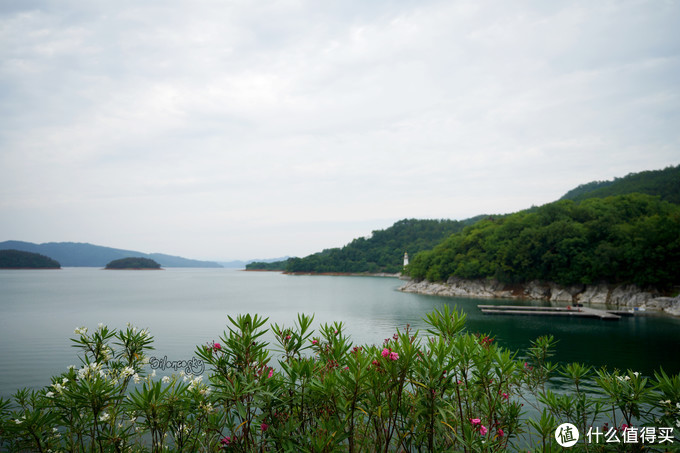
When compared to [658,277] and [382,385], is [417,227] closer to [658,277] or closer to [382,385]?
[658,277]

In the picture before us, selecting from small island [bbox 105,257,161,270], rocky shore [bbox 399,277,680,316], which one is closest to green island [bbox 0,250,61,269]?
small island [bbox 105,257,161,270]

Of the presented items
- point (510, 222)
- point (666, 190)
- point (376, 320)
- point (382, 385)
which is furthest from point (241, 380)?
point (666, 190)

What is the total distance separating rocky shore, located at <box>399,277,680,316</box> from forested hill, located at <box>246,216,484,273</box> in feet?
179

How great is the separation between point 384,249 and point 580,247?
267 ft

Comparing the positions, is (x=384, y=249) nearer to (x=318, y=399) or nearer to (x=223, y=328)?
(x=223, y=328)

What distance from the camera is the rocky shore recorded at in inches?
1335

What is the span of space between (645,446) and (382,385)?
9.56ft

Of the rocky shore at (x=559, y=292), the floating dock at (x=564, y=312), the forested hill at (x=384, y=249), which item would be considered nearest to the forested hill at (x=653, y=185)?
the rocky shore at (x=559, y=292)

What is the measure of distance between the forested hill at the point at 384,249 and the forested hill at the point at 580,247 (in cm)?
5609

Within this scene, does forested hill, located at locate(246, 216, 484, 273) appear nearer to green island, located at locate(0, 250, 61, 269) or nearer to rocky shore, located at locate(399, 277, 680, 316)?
rocky shore, located at locate(399, 277, 680, 316)

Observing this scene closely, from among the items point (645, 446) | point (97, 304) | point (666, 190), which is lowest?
point (97, 304)

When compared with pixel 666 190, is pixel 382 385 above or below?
below

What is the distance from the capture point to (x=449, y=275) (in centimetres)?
5612

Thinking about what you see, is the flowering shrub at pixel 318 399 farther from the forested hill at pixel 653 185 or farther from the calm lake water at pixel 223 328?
the forested hill at pixel 653 185
